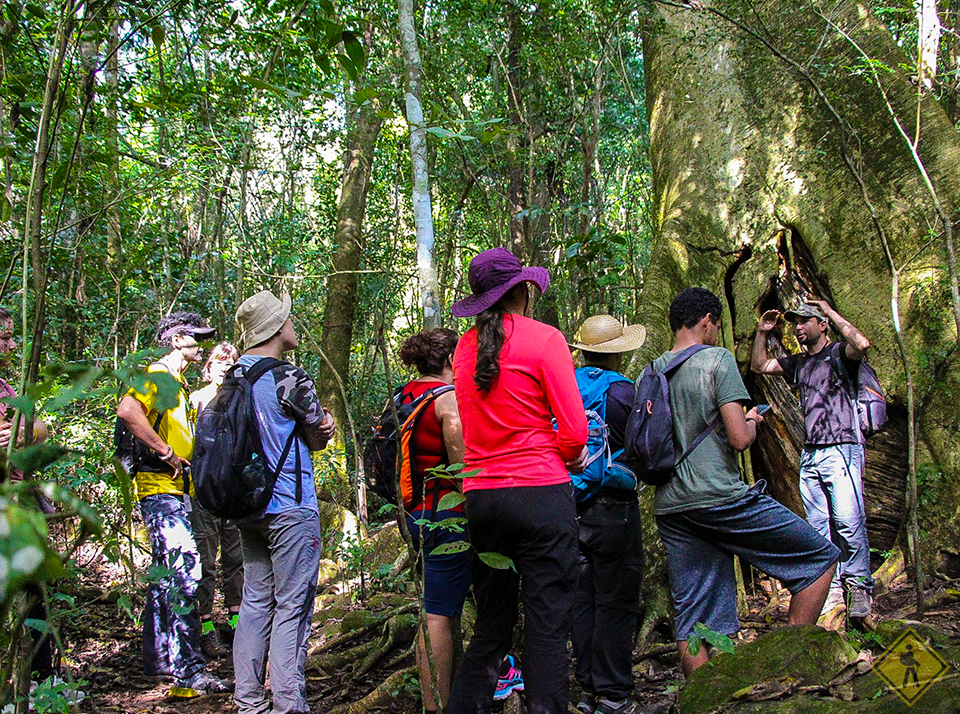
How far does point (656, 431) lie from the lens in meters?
3.44

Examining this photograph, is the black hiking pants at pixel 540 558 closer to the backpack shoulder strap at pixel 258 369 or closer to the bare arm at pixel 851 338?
the backpack shoulder strap at pixel 258 369

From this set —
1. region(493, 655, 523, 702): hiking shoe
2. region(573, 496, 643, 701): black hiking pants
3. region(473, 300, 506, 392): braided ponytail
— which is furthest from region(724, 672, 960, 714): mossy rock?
region(473, 300, 506, 392): braided ponytail

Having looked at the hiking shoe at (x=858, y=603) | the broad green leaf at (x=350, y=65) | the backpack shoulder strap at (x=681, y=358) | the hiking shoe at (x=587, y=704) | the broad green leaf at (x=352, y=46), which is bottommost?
the hiking shoe at (x=587, y=704)

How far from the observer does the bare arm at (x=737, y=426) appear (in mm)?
3297

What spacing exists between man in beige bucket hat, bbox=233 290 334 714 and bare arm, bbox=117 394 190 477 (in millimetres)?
1171

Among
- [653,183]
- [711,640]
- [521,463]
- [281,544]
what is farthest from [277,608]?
[653,183]

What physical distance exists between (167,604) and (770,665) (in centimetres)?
325

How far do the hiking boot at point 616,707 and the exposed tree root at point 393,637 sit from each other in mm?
1310

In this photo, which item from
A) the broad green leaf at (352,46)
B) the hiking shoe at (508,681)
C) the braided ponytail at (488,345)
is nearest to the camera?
the broad green leaf at (352,46)

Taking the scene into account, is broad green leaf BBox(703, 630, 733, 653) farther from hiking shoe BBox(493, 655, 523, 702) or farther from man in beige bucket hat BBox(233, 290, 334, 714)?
man in beige bucket hat BBox(233, 290, 334, 714)

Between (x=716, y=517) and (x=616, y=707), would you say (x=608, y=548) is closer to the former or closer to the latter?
(x=716, y=517)

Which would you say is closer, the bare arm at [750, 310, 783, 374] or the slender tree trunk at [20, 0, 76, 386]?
the slender tree trunk at [20, 0, 76, 386]

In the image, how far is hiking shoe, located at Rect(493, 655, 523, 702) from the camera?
12.3ft

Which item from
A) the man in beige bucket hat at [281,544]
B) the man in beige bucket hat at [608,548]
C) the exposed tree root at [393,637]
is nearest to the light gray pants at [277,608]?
the man in beige bucket hat at [281,544]
